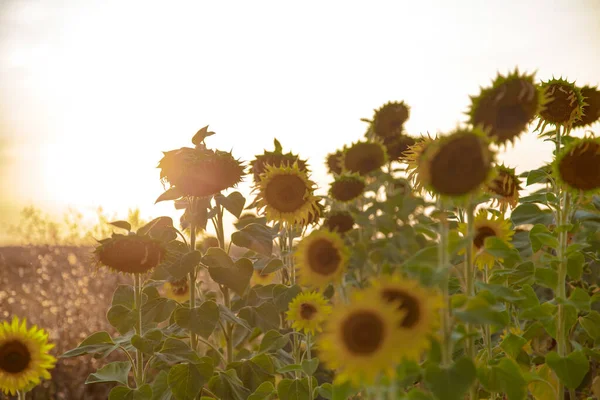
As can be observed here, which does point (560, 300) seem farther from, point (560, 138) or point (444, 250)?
point (444, 250)

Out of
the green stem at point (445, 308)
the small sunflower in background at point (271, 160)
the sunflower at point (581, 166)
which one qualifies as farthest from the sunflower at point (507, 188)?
the green stem at point (445, 308)

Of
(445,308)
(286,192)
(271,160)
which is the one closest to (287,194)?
A: (286,192)

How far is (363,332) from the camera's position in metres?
1.14

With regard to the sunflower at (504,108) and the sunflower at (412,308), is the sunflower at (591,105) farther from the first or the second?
the sunflower at (412,308)

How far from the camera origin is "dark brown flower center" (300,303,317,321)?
236 cm

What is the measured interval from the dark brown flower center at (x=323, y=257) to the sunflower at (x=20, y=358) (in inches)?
62.6

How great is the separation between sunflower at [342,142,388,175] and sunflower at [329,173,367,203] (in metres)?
0.02

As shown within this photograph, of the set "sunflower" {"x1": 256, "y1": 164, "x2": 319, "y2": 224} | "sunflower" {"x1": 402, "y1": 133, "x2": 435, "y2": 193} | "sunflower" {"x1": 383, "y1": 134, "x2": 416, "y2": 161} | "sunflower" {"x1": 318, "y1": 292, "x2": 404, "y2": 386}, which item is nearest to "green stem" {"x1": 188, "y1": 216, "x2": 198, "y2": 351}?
"sunflower" {"x1": 256, "y1": 164, "x2": 319, "y2": 224}

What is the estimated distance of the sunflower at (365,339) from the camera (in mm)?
1104

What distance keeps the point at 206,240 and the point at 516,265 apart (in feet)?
6.61

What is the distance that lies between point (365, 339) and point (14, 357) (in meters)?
1.95

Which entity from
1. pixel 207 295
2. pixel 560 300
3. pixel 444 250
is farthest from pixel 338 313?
pixel 207 295

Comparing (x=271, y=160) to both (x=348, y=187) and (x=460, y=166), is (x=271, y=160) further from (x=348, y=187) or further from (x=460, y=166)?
(x=460, y=166)

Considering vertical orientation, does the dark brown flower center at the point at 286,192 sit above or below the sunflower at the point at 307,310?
above
